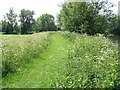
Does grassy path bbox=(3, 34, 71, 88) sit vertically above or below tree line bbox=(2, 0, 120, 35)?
below

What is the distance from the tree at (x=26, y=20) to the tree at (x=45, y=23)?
6.89ft

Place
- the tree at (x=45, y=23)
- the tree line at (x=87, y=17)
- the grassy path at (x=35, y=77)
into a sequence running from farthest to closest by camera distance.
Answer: the tree at (x=45, y=23) → the tree line at (x=87, y=17) → the grassy path at (x=35, y=77)

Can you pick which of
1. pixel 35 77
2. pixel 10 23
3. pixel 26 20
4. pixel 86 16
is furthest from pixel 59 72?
pixel 26 20

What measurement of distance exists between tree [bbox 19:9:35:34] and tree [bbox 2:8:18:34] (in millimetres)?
3195

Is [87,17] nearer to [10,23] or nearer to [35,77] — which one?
[35,77]

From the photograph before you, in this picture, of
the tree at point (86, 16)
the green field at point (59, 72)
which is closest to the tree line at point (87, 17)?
the tree at point (86, 16)

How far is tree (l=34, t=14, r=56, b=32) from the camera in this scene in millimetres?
84200

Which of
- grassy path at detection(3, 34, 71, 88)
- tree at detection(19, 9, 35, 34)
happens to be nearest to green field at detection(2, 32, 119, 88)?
grassy path at detection(3, 34, 71, 88)

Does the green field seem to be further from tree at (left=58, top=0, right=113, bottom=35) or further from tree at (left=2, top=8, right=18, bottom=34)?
tree at (left=2, top=8, right=18, bottom=34)

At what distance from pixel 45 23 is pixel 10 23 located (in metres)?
14.1

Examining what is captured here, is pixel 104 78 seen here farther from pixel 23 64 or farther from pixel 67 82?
pixel 23 64

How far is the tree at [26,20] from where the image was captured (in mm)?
82562

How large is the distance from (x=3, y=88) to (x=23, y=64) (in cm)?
348

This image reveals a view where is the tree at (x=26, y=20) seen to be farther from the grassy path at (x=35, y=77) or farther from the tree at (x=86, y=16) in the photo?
the grassy path at (x=35, y=77)
